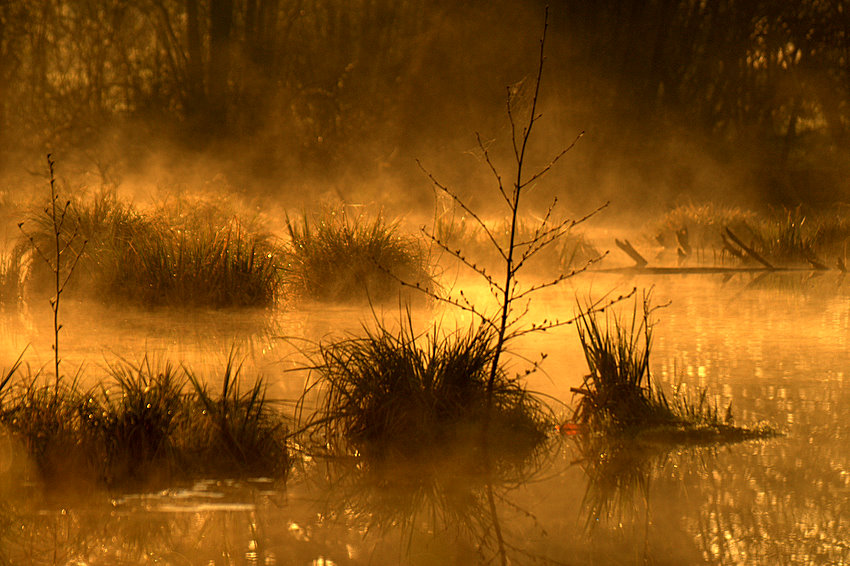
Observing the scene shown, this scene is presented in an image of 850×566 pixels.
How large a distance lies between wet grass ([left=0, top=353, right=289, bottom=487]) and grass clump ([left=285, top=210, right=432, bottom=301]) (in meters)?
4.12

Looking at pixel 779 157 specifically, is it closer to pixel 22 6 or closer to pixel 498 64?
pixel 498 64

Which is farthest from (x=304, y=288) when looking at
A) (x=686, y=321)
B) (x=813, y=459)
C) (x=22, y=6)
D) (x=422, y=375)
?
(x=22, y=6)

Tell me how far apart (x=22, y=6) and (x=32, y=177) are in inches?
142

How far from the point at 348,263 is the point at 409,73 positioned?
10587 millimetres

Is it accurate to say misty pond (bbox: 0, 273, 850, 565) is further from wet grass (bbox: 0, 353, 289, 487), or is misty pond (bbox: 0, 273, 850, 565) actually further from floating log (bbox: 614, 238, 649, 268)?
floating log (bbox: 614, 238, 649, 268)

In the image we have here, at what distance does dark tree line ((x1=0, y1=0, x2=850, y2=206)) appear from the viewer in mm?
16594

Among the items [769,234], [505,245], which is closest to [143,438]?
[505,245]

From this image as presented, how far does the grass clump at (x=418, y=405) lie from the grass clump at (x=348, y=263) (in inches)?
148

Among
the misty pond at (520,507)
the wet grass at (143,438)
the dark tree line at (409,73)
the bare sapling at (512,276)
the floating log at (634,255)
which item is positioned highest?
the dark tree line at (409,73)

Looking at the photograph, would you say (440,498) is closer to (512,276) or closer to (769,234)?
(512,276)

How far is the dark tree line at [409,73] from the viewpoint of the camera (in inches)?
653

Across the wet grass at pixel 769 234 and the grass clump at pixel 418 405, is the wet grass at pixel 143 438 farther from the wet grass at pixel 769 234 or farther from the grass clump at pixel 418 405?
the wet grass at pixel 769 234

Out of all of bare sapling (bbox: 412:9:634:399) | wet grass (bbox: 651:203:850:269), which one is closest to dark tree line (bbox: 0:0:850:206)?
bare sapling (bbox: 412:9:634:399)

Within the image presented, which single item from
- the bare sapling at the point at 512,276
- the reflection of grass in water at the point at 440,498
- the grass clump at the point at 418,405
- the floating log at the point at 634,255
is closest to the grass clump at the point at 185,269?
the bare sapling at the point at 512,276
